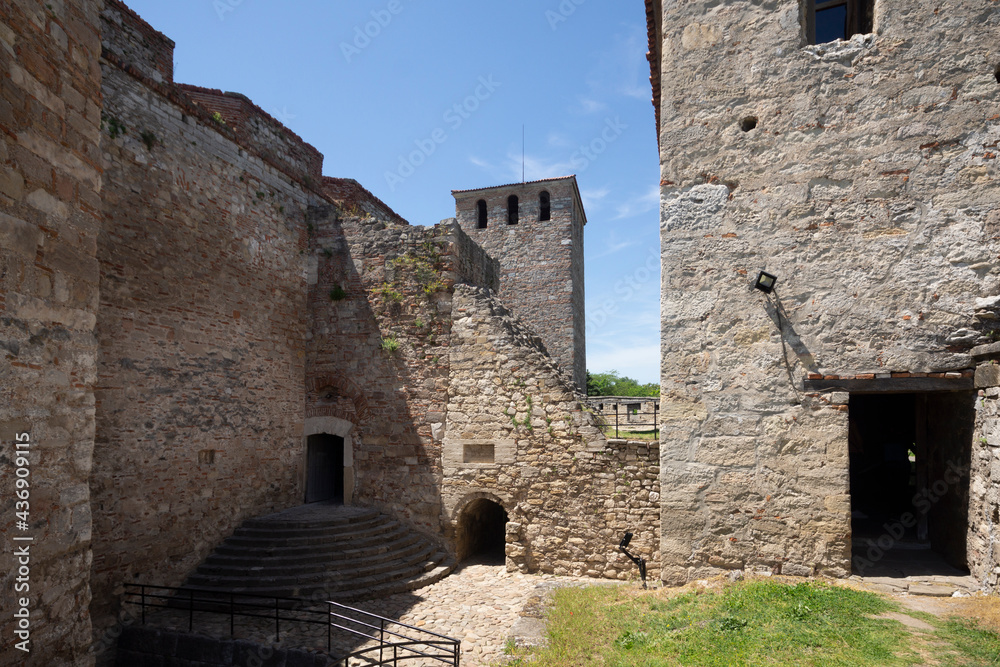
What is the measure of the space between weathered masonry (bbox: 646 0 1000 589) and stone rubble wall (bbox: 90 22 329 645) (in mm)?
7024

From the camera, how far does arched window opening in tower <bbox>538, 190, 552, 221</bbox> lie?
2199 centimetres

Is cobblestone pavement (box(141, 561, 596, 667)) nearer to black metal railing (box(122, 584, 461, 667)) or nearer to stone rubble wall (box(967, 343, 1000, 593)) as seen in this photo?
black metal railing (box(122, 584, 461, 667))

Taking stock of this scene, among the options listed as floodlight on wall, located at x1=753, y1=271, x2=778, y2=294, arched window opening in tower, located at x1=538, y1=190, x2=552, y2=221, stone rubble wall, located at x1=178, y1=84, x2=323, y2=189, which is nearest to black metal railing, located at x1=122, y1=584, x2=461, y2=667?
floodlight on wall, located at x1=753, y1=271, x2=778, y2=294

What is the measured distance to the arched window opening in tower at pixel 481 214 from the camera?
2295 centimetres

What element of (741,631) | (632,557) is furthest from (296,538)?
(741,631)

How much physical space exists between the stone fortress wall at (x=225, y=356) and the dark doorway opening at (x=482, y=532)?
8.6 inches

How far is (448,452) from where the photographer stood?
1048 centimetres

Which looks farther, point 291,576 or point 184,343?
point 184,343

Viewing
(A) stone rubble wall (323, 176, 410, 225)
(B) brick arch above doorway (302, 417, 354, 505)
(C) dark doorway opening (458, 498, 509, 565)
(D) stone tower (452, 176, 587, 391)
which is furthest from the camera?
(D) stone tower (452, 176, 587, 391)

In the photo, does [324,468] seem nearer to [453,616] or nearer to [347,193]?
[453,616]

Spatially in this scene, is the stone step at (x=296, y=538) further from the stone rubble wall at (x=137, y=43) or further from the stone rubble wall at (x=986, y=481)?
the stone rubble wall at (x=986, y=481)

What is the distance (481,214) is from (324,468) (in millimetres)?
13549

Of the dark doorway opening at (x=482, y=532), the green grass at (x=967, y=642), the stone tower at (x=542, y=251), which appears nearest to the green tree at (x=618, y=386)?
the stone tower at (x=542, y=251)

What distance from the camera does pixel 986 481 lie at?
224 inches
